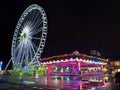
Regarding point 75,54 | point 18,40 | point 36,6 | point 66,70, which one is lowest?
point 66,70

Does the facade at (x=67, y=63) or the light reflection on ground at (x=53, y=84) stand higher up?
the facade at (x=67, y=63)

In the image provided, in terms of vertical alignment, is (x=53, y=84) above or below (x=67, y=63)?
below

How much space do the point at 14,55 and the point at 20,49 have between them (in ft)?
18.1

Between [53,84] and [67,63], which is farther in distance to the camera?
[67,63]

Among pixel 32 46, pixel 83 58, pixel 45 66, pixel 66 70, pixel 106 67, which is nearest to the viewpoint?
pixel 32 46

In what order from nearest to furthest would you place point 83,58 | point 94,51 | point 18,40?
point 18,40, point 83,58, point 94,51

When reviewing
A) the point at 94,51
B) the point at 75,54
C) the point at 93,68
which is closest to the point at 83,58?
the point at 75,54

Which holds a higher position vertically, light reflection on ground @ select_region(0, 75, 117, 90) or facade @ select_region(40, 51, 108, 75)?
facade @ select_region(40, 51, 108, 75)

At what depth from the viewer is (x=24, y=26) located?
51219 mm

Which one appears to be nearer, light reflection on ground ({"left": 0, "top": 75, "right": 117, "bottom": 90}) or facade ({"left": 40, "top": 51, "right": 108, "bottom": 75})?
light reflection on ground ({"left": 0, "top": 75, "right": 117, "bottom": 90})

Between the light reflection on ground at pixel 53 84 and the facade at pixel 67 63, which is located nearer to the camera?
the light reflection on ground at pixel 53 84

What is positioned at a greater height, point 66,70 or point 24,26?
point 24,26

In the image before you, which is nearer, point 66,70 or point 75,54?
point 75,54

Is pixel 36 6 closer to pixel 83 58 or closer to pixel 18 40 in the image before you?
pixel 18 40
